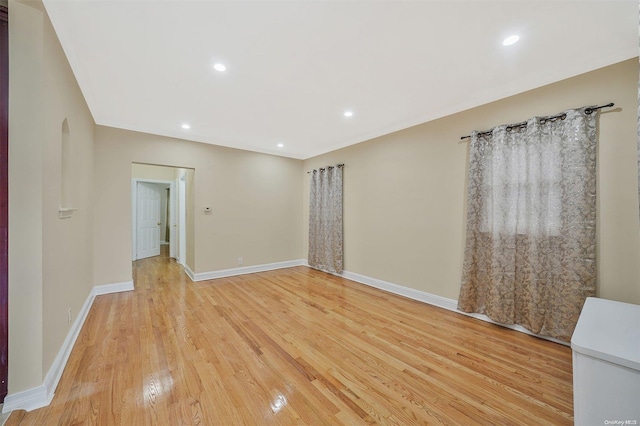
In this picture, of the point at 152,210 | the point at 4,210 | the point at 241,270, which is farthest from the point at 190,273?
the point at 4,210

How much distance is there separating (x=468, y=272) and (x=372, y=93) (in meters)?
2.36

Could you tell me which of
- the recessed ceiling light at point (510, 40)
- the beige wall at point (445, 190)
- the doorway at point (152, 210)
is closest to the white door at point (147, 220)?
the doorway at point (152, 210)

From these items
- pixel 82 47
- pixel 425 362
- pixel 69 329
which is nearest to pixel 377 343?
pixel 425 362

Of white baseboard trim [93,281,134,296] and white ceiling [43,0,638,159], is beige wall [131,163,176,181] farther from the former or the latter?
white baseboard trim [93,281,134,296]

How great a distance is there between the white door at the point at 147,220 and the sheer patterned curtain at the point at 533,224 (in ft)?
23.1

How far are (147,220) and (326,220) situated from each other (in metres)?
4.92

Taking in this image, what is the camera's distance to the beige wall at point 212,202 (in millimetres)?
3594

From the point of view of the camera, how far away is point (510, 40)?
1845 millimetres

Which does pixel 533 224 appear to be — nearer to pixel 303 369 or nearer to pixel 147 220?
pixel 303 369

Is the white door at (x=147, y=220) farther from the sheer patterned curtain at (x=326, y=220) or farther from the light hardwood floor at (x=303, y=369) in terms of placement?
the sheer patterned curtain at (x=326, y=220)

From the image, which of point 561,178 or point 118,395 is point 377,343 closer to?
point 118,395

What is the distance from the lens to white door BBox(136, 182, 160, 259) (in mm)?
6000

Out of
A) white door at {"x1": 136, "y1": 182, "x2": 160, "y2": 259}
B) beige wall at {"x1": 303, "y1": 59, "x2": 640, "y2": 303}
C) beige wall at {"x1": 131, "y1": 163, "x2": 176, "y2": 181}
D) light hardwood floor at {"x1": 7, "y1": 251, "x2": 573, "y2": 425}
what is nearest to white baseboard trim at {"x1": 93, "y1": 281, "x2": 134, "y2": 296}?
light hardwood floor at {"x1": 7, "y1": 251, "x2": 573, "y2": 425}

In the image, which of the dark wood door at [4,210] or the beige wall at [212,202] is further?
the beige wall at [212,202]
